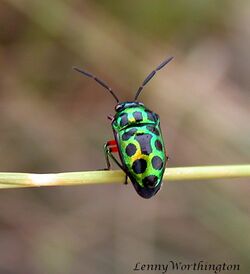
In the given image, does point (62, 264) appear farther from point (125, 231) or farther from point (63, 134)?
point (63, 134)

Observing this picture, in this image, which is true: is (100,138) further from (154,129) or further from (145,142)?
(145,142)

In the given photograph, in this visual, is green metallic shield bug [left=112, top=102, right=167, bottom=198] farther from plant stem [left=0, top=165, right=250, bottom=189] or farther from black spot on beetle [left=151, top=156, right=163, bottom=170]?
plant stem [left=0, top=165, right=250, bottom=189]

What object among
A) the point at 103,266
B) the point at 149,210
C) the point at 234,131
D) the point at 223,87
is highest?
the point at 223,87

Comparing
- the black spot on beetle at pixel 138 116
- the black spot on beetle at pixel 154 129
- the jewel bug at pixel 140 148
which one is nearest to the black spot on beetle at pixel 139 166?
the jewel bug at pixel 140 148

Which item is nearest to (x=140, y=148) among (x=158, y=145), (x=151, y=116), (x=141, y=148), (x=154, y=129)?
(x=141, y=148)

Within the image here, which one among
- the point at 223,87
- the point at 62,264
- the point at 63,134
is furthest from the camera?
the point at 223,87

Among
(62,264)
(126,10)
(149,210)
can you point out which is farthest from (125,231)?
(126,10)

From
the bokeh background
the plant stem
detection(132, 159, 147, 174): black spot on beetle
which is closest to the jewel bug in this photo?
detection(132, 159, 147, 174): black spot on beetle

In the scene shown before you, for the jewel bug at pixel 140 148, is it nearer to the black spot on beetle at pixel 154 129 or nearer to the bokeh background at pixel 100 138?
the black spot on beetle at pixel 154 129
